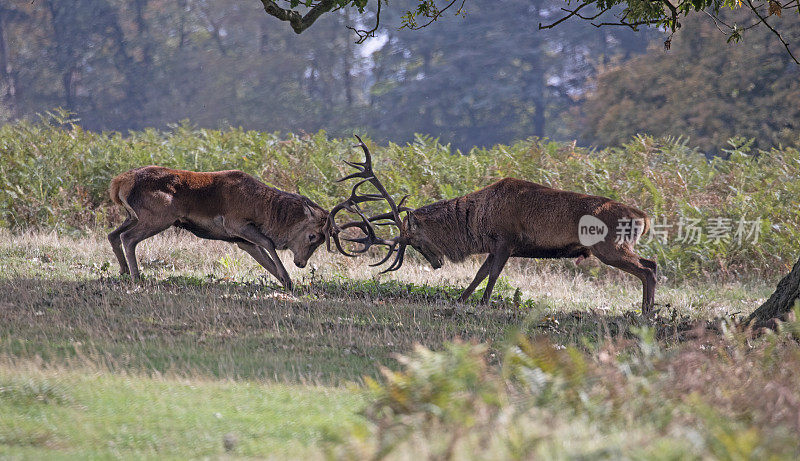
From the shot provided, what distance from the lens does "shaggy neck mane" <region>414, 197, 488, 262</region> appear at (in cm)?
1062

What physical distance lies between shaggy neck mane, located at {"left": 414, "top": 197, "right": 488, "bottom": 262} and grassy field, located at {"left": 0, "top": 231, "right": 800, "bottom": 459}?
23.7 inches

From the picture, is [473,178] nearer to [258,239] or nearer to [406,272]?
[406,272]

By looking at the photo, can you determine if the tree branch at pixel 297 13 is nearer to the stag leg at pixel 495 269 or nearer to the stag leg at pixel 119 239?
the stag leg at pixel 119 239

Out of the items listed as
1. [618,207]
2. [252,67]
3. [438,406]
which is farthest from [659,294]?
[252,67]

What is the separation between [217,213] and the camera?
10328 mm

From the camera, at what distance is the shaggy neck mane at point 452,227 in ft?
34.8

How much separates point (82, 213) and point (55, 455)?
40.5ft

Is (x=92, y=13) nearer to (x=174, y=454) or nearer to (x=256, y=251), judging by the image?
(x=256, y=251)

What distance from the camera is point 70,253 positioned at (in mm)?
12477

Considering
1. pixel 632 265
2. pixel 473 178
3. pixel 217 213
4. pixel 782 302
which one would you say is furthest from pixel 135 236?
pixel 782 302

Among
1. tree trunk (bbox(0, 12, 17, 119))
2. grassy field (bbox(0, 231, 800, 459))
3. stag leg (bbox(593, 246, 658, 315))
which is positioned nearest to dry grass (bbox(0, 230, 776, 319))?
grassy field (bbox(0, 231, 800, 459))

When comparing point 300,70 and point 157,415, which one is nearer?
point 157,415

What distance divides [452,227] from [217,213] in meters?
3.08

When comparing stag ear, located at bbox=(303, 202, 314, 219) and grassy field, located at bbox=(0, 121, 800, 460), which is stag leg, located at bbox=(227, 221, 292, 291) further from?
stag ear, located at bbox=(303, 202, 314, 219)
